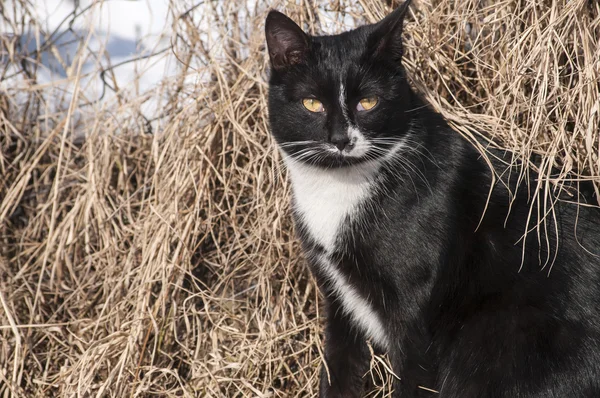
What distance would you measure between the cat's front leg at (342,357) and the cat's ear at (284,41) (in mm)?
710

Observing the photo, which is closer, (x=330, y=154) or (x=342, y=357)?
(x=330, y=154)

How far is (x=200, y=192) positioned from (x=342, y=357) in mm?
721

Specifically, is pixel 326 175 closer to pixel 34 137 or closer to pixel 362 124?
pixel 362 124

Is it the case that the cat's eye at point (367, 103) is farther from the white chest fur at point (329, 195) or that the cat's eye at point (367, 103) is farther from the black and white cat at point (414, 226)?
the white chest fur at point (329, 195)

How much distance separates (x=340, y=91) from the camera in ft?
5.86

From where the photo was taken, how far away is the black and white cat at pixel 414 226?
5.74ft

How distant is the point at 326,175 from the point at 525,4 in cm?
85

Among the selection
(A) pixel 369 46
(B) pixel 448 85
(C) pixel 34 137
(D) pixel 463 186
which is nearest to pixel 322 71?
(A) pixel 369 46

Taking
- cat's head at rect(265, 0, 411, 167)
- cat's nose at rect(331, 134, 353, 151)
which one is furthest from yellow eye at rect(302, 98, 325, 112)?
cat's nose at rect(331, 134, 353, 151)

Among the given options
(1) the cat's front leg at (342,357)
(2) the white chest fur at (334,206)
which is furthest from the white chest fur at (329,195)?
(1) the cat's front leg at (342,357)

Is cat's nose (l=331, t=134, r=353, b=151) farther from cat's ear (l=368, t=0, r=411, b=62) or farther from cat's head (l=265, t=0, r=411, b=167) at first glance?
cat's ear (l=368, t=0, r=411, b=62)

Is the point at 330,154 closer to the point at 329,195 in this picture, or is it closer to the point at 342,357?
the point at 329,195

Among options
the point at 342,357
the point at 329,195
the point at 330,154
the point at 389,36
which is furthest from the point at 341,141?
the point at 342,357

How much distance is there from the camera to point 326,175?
74.2 inches
